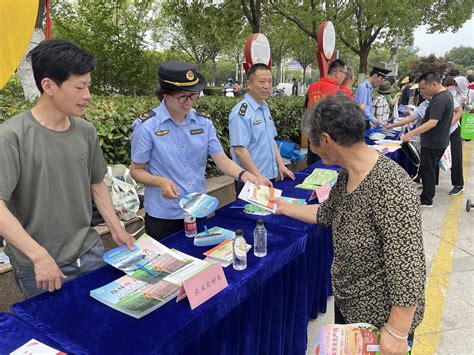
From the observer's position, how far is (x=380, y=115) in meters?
7.63

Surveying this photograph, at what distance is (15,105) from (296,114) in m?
5.16

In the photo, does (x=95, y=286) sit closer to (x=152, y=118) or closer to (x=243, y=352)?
(x=243, y=352)

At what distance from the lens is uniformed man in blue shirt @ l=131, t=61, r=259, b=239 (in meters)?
2.11

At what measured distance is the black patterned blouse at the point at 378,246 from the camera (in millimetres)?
1225

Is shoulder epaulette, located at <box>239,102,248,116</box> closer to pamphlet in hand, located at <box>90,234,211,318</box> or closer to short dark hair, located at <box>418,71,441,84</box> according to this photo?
pamphlet in hand, located at <box>90,234,211,318</box>

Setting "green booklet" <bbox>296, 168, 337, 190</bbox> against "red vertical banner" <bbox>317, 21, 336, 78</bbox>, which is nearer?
"green booklet" <bbox>296, 168, 337, 190</bbox>

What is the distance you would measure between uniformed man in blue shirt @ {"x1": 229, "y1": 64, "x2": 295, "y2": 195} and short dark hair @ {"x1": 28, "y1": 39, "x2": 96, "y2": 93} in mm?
1595

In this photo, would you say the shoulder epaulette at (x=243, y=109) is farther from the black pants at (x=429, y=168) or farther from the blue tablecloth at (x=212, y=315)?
the black pants at (x=429, y=168)

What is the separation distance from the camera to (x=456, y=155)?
17.5ft

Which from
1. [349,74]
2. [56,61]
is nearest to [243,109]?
[56,61]

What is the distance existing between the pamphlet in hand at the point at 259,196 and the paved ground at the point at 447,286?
1.03 meters

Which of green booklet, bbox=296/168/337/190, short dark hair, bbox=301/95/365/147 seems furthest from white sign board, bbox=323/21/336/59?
short dark hair, bbox=301/95/365/147

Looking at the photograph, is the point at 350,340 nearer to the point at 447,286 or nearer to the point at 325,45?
the point at 447,286

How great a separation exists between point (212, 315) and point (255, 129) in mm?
1908
